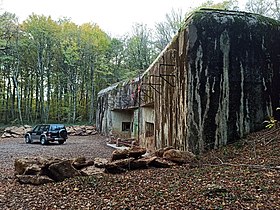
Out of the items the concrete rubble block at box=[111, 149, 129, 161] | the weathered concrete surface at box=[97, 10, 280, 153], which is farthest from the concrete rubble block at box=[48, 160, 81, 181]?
the weathered concrete surface at box=[97, 10, 280, 153]

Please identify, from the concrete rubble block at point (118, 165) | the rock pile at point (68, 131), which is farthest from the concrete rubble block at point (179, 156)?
the rock pile at point (68, 131)

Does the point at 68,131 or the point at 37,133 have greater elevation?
the point at 37,133

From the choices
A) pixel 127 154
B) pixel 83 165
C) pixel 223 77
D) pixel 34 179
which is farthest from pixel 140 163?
pixel 223 77

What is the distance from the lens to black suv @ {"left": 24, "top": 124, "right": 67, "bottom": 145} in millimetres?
17391

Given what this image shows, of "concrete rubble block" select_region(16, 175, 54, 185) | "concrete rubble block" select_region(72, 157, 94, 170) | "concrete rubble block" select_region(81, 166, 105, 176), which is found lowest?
"concrete rubble block" select_region(16, 175, 54, 185)

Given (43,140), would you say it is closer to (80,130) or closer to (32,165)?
(80,130)

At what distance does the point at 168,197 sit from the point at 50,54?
80.1 ft

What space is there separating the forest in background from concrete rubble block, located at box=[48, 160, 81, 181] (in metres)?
19.7

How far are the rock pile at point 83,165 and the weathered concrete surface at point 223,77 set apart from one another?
0.99 m

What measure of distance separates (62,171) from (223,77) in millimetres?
4747

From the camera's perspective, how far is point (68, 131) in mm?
24375

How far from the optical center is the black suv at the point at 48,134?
17.4 meters

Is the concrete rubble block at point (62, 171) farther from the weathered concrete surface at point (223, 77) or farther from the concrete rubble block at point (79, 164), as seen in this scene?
the weathered concrete surface at point (223, 77)

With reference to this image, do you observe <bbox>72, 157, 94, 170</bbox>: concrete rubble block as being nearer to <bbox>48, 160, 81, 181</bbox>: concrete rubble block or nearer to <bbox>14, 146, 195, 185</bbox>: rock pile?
<bbox>14, 146, 195, 185</bbox>: rock pile
